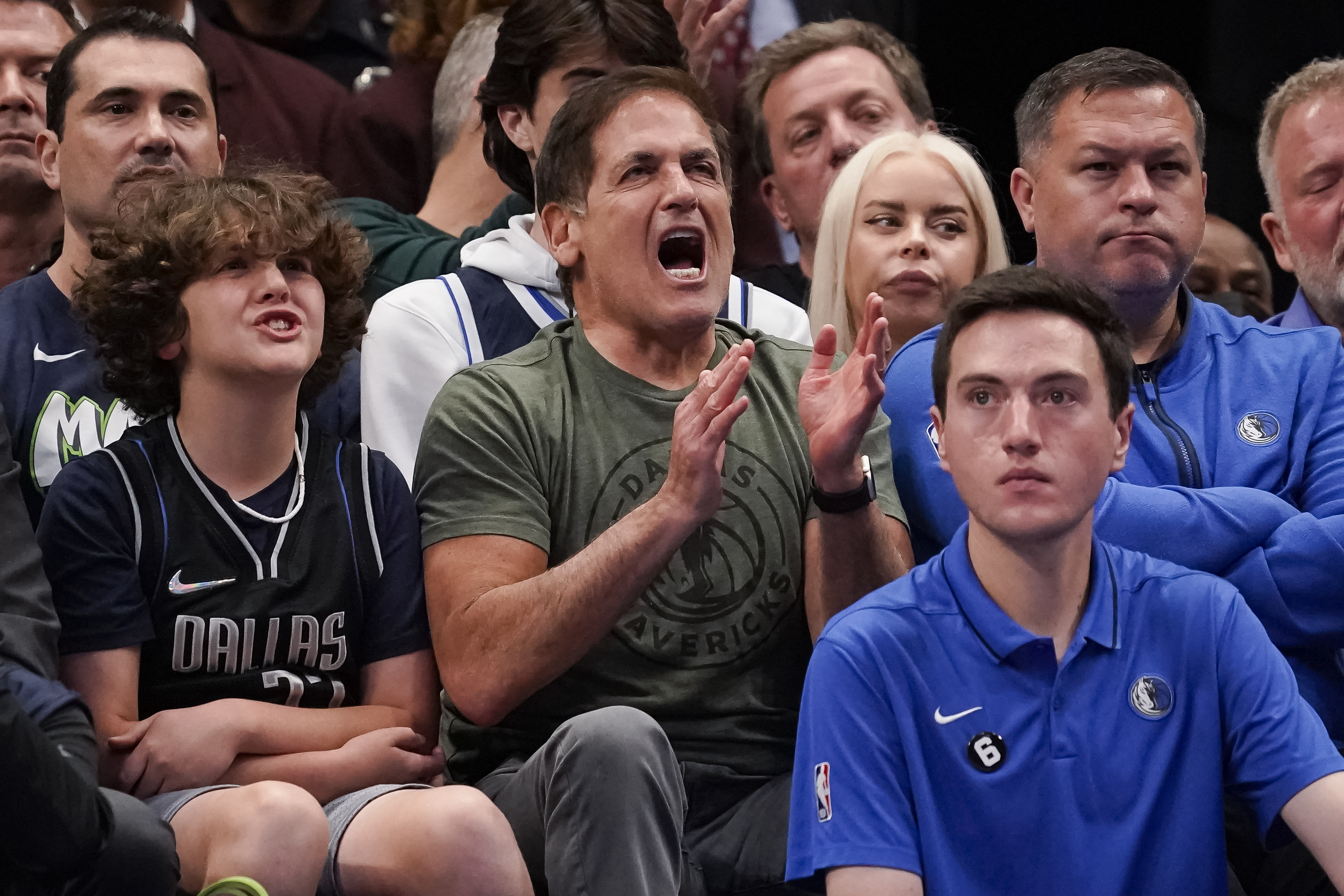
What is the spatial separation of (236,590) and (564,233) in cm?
80

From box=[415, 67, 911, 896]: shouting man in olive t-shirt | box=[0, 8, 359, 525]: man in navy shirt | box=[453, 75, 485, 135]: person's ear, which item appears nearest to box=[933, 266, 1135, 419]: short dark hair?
box=[415, 67, 911, 896]: shouting man in olive t-shirt

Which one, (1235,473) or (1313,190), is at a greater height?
(1313,190)

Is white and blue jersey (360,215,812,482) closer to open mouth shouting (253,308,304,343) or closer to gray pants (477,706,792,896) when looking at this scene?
→ open mouth shouting (253,308,304,343)

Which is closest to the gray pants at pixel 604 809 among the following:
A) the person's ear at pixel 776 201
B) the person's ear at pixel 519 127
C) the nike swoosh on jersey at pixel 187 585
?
the nike swoosh on jersey at pixel 187 585

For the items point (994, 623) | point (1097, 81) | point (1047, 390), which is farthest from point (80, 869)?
point (1097, 81)

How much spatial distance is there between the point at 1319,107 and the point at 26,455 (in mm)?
2464

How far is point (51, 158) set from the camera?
3014mm

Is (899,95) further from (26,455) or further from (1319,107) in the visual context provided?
(26,455)

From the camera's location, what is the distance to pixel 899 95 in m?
3.63

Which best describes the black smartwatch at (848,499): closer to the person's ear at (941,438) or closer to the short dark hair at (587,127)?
the person's ear at (941,438)

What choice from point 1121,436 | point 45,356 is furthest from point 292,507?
point 1121,436

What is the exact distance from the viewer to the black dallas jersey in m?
2.21

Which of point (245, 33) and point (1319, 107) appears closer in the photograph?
point (1319, 107)

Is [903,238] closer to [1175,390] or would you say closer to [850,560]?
[1175,390]
